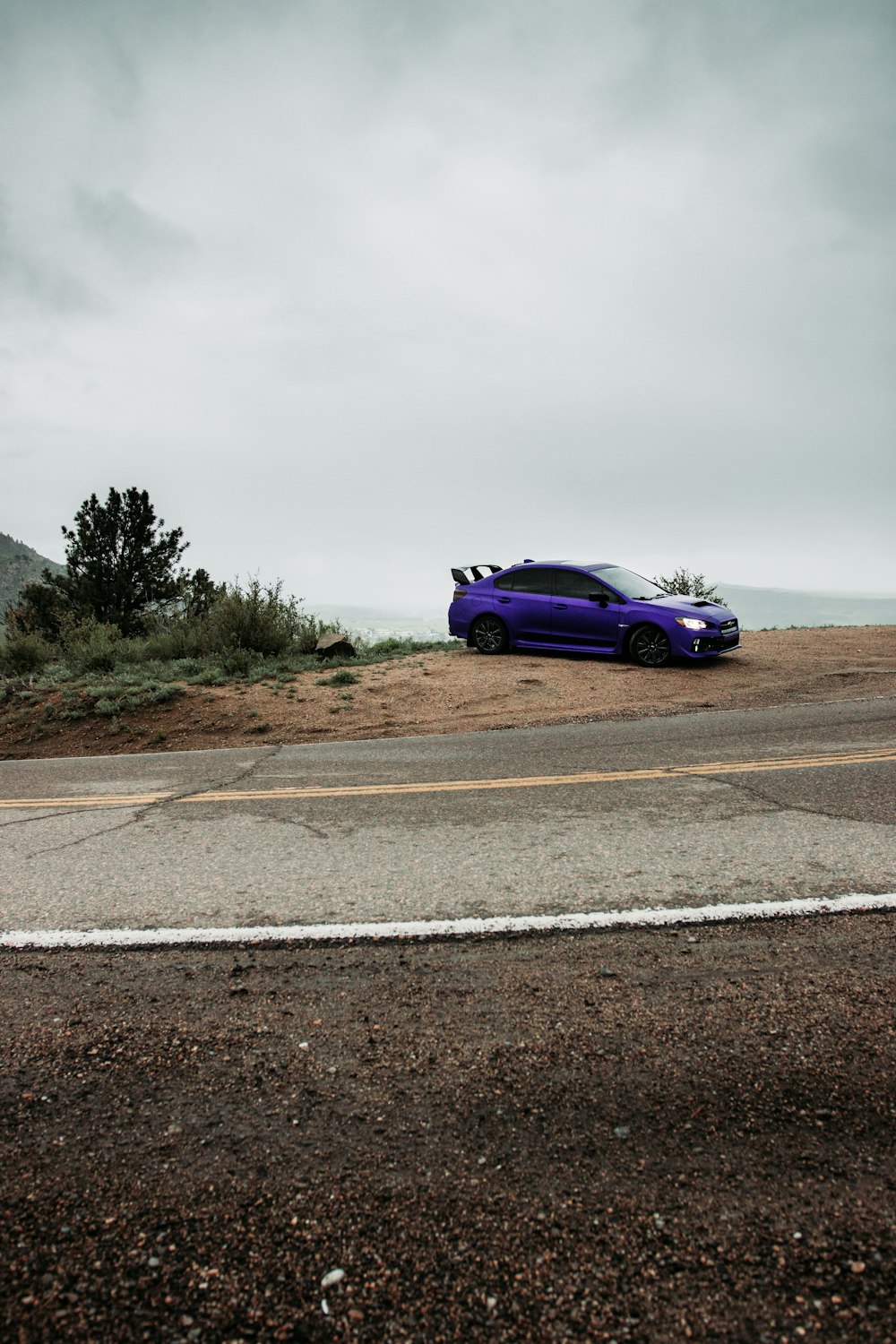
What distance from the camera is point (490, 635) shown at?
15.6 metres

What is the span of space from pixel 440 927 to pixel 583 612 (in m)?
11.4

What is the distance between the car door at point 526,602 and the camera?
14.7 m

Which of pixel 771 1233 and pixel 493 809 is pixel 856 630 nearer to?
pixel 493 809

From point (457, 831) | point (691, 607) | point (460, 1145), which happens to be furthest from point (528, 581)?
point (460, 1145)

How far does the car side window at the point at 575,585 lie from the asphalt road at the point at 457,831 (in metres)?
6.45

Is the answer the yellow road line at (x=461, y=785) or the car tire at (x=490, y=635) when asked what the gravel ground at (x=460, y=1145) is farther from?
the car tire at (x=490, y=635)

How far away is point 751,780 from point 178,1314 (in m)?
5.18

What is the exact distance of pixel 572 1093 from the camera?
2268 mm

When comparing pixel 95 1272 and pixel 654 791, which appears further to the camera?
pixel 654 791

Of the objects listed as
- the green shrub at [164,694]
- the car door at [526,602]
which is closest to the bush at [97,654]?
the green shrub at [164,694]

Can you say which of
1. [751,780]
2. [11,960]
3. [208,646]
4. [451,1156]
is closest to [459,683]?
[208,646]

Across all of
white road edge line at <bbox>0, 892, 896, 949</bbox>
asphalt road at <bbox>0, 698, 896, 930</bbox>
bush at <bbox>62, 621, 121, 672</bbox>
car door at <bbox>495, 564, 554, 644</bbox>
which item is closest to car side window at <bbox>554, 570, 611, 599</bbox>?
car door at <bbox>495, 564, 554, 644</bbox>

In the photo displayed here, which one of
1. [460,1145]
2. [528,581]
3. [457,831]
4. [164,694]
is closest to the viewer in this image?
[460,1145]

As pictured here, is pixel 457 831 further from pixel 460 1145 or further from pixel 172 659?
pixel 172 659
